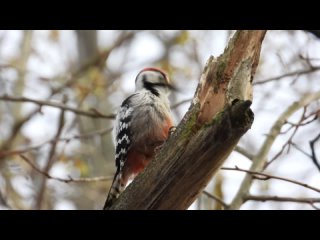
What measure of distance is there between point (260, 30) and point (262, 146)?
1782 mm

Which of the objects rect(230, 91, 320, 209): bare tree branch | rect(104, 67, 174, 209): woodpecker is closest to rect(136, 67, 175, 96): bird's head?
rect(104, 67, 174, 209): woodpecker

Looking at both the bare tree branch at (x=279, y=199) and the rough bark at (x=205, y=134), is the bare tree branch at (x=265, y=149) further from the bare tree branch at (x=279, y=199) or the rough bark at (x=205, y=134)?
the rough bark at (x=205, y=134)

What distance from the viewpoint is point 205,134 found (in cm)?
265

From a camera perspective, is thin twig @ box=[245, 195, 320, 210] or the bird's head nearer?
thin twig @ box=[245, 195, 320, 210]

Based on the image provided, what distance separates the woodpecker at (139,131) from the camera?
485cm

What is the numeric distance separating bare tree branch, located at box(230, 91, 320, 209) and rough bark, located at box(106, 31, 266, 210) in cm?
146

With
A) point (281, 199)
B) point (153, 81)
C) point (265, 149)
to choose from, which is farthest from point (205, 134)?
point (153, 81)

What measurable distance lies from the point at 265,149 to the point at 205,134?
6.74 ft

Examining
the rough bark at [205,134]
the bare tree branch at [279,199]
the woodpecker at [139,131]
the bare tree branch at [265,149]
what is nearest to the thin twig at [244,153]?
the bare tree branch at [265,149]

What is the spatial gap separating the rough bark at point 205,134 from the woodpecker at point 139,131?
5.87 feet

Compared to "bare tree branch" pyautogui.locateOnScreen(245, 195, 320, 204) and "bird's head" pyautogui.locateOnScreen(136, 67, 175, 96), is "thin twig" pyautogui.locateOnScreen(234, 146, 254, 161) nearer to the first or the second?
"bare tree branch" pyautogui.locateOnScreen(245, 195, 320, 204)

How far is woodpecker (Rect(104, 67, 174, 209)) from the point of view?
485 cm
